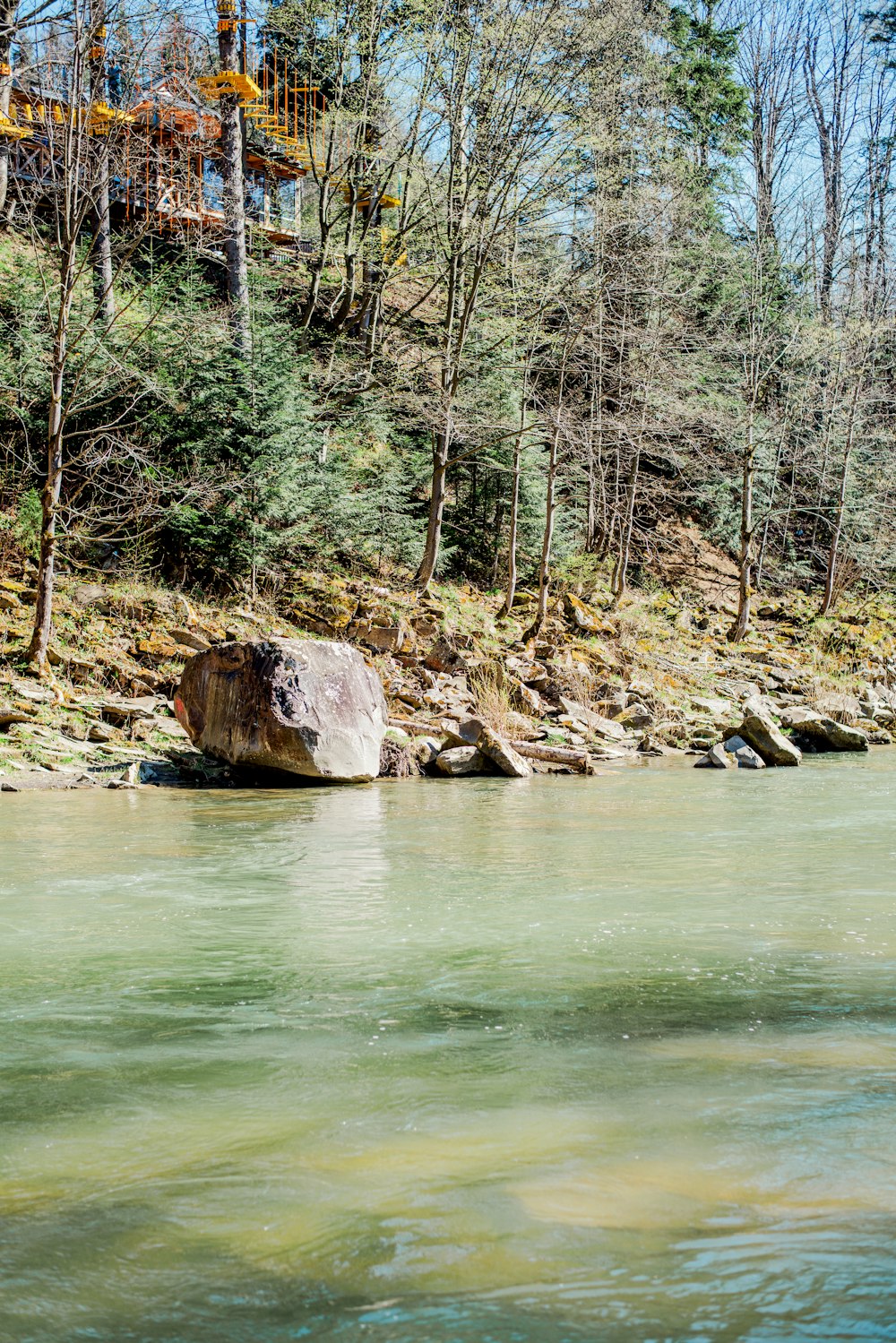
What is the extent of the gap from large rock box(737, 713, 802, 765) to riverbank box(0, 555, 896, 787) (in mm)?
1102

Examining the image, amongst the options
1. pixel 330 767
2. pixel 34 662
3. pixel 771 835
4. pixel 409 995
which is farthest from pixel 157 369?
pixel 409 995

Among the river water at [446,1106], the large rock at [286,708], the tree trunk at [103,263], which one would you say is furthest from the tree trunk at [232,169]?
the river water at [446,1106]

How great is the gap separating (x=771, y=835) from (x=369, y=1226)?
6198 mm

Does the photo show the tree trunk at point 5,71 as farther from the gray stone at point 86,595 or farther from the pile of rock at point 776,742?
the pile of rock at point 776,742

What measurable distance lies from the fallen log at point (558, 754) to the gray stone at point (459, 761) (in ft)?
2.77

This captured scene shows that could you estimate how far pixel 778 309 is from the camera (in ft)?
97.1

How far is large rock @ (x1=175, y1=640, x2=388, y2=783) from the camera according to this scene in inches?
421

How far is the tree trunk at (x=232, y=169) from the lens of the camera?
1973 cm

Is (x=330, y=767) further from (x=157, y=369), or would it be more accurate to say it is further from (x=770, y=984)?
(x=157, y=369)

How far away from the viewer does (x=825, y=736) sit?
15.5 m

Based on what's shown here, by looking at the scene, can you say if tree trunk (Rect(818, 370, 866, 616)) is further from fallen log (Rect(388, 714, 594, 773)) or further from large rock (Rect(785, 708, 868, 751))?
fallen log (Rect(388, 714, 594, 773))

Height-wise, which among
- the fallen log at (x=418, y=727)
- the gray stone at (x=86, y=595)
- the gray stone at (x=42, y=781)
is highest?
the gray stone at (x=86, y=595)

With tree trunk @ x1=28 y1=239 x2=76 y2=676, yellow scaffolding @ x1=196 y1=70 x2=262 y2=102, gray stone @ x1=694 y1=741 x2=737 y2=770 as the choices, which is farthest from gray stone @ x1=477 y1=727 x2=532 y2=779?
yellow scaffolding @ x1=196 y1=70 x2=262 y2=102

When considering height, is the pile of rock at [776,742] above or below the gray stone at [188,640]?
below
